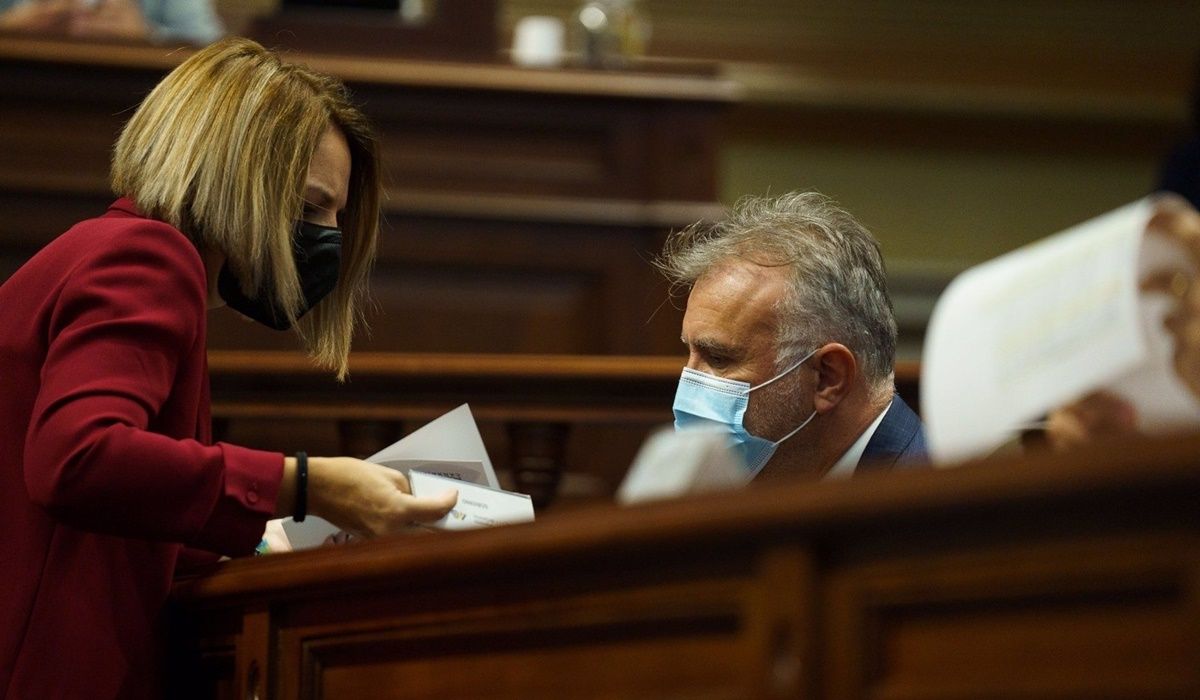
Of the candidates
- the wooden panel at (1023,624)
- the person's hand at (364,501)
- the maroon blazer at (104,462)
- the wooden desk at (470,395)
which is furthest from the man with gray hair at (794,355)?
the wooden panel at (1023,624)

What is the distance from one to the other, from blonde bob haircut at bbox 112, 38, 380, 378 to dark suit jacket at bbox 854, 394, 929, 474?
984mm

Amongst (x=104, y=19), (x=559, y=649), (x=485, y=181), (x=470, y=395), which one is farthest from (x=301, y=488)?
(x=104, y=19)

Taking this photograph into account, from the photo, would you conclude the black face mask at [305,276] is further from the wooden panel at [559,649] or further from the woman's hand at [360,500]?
the wooden panel at [559,649]

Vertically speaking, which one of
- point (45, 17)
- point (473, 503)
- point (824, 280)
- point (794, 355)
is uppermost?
point (45, 17)

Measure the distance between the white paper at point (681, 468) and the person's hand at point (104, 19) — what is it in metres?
3.35

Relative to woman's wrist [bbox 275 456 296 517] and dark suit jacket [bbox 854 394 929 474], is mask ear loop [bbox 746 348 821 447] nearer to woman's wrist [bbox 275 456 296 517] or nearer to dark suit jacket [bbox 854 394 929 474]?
dark suit jacket [bbox 854 394 929 474]

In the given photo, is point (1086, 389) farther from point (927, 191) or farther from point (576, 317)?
point (927, 191)

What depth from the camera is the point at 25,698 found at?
2.12m

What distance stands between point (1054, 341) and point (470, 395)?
90.8 inches

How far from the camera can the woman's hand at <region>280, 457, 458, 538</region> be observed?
219 centimetres

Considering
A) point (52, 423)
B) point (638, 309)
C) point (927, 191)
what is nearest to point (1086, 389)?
point (52, 423)

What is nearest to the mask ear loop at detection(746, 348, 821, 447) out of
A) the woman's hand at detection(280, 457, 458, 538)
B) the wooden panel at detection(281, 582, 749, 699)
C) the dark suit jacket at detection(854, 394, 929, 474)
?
the dark suit jacket at detection(854, 394, 929, 474)

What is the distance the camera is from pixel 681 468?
171 centimetres

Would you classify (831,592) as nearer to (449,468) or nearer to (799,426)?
(449,468)
